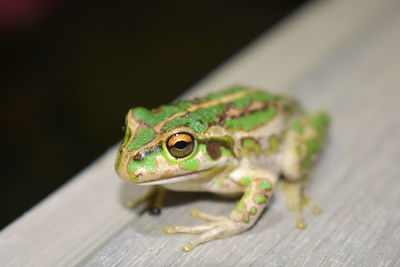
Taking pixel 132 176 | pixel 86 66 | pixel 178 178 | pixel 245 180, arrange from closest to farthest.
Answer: pixel 132 176 → pixel 178 178 → pixel 245 180 → pixel 86 66

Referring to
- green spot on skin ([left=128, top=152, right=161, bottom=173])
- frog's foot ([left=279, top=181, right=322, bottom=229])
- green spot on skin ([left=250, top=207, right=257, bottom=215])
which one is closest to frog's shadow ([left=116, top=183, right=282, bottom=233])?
frog's foot ([left=279, top=181, right=322, bottom=229])

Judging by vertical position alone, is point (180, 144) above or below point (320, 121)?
above

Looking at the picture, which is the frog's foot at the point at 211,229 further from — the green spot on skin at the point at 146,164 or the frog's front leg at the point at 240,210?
the green spot on skin at the point at 146,164

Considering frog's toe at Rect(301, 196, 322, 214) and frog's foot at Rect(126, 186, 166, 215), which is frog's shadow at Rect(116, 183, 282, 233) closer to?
frog's foot at Rect(126, 186, 166, 215)

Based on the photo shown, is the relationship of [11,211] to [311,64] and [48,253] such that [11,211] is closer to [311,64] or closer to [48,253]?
[48,253]

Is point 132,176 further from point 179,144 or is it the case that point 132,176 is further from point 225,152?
point 225,152

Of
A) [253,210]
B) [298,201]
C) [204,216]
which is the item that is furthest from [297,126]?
[204,216]

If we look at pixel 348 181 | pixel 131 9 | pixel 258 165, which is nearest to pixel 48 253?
pixel 258 165
